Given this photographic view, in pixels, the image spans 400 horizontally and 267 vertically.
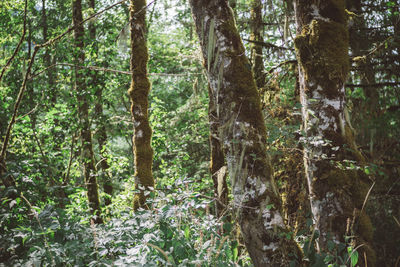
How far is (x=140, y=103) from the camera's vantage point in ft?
19.2

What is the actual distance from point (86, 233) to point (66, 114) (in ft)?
16.3

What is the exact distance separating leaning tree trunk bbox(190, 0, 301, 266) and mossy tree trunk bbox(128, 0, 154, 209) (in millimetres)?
3085

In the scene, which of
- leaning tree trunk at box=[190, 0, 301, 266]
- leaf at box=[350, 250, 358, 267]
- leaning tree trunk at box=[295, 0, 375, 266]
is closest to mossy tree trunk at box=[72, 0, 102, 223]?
leaning tree trunk at box=[190, 0, 301, 266]

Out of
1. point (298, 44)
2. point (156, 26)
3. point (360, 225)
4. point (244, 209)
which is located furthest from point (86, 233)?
point (156, 26)

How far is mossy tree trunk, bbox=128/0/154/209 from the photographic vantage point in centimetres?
563

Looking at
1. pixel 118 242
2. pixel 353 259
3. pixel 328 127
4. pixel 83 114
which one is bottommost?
pixel 353 259

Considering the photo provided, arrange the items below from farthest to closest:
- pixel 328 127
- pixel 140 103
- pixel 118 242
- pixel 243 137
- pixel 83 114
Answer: pixel 83 114 → pixel 140 103 → pixel 328 127 → pixel 243 137 → pixel 118 242

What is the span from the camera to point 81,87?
723cm

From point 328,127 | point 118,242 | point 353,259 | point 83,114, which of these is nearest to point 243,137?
point 328,127

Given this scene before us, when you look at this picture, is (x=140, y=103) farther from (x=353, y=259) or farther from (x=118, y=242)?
(x=353, y=259)

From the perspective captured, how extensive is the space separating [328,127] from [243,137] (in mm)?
1059

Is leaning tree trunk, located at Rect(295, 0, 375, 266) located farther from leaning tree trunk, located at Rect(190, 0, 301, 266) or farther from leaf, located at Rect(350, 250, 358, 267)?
leaf, located at Rect(350, 250, 358, 267)

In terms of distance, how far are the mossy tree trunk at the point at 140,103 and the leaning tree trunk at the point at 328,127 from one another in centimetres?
326

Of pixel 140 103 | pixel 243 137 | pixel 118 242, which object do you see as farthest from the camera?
pixel 140 103
